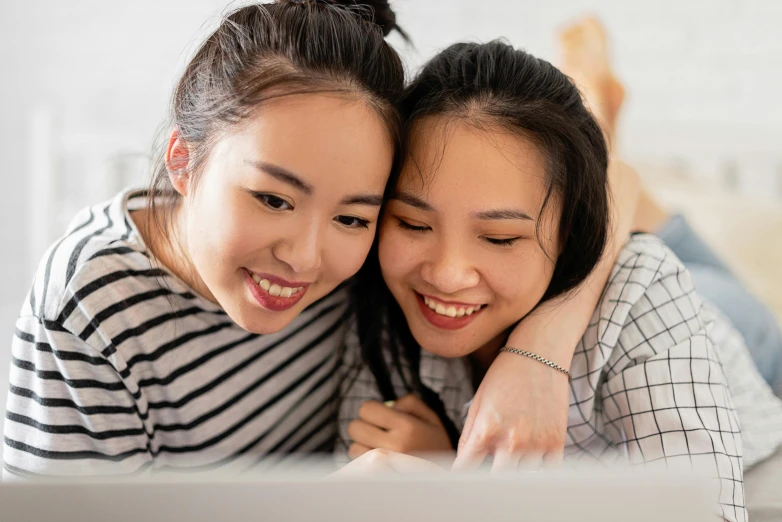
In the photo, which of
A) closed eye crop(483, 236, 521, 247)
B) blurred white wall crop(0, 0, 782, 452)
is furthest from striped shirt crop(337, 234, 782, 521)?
blurred white wall crop(0, 0, 782, 452)

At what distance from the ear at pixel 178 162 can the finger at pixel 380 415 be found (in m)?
0.44

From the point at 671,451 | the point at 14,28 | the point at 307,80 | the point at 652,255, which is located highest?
the point at 14,28

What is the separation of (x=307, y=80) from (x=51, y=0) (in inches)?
86.0

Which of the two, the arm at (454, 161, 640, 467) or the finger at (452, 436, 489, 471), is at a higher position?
the arm at (454, 161, 640, 467)

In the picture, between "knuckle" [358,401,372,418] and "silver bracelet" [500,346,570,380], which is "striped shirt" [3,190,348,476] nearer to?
"knuckle" [358,401,372,418]

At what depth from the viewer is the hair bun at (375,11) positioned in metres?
0.98

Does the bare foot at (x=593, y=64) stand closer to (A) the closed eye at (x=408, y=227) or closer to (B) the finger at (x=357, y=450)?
(A) the closed eye at (x=408, y=227)

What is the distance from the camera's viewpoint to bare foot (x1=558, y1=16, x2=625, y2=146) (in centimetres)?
182

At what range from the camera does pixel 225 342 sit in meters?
1.09

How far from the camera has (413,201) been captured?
3.02ft

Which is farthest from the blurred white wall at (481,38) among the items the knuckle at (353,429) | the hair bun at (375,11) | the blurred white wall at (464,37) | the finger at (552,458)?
the finger at (552,458)

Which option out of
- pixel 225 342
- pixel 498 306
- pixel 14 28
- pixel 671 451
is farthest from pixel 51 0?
pixel 671 451

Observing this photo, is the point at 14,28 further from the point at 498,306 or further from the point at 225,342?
the point at 498,306

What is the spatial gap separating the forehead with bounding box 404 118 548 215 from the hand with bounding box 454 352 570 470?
0.23 m
